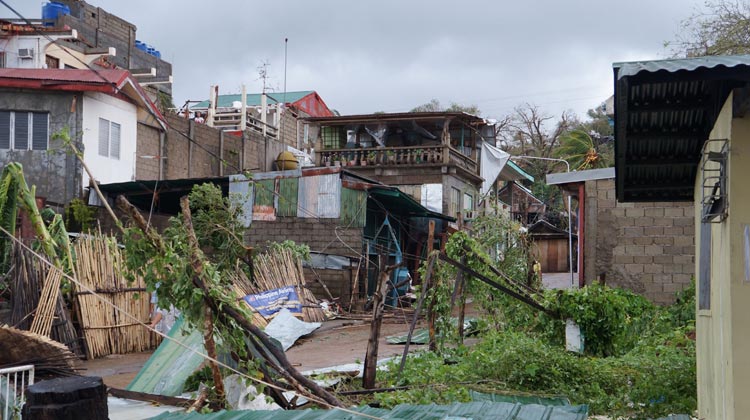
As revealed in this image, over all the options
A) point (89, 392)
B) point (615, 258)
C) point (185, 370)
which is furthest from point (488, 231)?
point (89, 392)

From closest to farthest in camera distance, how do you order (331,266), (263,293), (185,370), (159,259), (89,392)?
1. (89,392)
2. (159,259)
3. (185,370)
4. (263,293)
5. (331,266)

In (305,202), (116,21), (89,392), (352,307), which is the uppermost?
(116,21)

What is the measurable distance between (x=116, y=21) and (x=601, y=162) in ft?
75.9

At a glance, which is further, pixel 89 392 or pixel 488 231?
pixel 488 231

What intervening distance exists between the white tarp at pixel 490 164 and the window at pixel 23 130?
17.3 m

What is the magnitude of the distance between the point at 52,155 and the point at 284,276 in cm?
897

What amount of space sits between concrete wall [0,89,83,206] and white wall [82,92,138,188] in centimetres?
32

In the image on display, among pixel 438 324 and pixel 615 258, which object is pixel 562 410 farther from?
pixel 615 258

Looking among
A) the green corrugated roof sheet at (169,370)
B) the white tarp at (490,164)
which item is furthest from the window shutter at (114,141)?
the green corrugated roof sheet at (169,370)

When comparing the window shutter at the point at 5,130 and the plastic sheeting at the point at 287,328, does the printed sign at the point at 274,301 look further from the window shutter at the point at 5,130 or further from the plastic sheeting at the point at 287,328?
the window shutter at the point at 5,130

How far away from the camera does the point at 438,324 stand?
1145 centimetres

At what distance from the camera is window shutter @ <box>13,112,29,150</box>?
74.5ft

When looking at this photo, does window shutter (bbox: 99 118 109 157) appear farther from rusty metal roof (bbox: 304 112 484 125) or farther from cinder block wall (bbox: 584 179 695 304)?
cinder block wall (bbox: 584 179 695 304)

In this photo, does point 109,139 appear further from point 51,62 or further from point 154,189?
point 51,62
